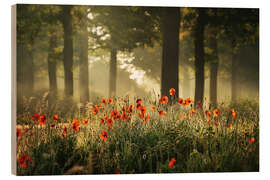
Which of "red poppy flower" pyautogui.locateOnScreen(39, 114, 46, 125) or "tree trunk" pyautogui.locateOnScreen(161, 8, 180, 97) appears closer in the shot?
"red poppy flower" pyautogui.locateOnScreen(39, 114, 46, 125)

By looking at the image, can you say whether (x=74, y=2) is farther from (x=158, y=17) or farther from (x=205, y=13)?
(x=205, y=13)

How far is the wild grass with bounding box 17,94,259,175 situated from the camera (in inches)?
142

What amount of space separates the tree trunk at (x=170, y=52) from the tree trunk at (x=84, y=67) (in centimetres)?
124

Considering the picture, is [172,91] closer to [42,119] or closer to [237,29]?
[237,29]

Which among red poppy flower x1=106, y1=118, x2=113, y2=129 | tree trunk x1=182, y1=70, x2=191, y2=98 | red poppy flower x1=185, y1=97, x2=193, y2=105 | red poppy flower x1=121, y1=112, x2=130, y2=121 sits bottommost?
red poppy flower x1=106, y1=118, x2=113, y2=129

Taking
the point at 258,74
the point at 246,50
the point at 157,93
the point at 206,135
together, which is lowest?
the point at 206,135

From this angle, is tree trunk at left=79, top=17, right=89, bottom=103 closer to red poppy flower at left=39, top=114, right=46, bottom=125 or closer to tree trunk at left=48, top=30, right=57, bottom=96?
tree trunk at left=48, top=30, right=57, bottom=96

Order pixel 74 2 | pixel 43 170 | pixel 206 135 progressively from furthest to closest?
pixel 74 2
pixel 206 135
pixel 43 170

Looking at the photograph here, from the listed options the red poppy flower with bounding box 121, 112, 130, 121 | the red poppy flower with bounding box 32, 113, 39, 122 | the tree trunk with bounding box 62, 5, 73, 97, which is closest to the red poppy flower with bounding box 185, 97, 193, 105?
the red poppy flower with bounding box 121, 112, 130, 121

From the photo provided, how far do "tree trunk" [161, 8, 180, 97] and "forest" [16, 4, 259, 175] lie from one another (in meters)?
0.02

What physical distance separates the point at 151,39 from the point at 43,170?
256cm

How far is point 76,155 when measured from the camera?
3682 millimetres

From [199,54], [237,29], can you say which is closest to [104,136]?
[199,54]
